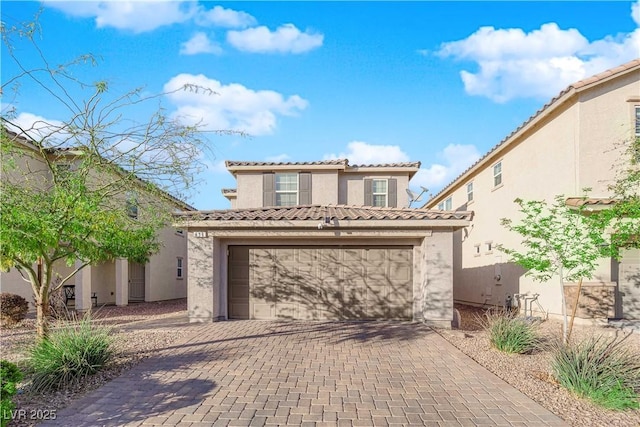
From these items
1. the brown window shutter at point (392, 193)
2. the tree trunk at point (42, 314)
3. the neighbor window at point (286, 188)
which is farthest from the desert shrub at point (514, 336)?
the neighbor window at point (286, 188)

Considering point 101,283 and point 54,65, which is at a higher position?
point 54,65

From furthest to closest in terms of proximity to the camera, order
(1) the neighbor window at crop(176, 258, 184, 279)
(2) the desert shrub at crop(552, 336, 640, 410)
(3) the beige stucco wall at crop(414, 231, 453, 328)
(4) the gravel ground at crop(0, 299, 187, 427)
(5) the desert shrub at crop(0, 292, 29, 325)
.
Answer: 1. (1) the neighbor window at crop(176, 258, 184, 279)
2. (3) the beige stucco wall at crop(414, 231, 453, 328)
3. (5) the desert shrub at crop(0, 292, 29, 325)
4. (4) the gravel ground at crop(0, 299, 187, 427)
5. (2) the desert shrub at crop(552, 336, 640, 410)

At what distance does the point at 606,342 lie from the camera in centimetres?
586

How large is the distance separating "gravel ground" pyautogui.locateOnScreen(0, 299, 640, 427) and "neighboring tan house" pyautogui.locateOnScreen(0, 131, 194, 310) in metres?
2.59

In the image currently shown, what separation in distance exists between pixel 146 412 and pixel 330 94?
973 cm

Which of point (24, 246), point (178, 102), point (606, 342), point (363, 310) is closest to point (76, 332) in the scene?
point (24, 246)

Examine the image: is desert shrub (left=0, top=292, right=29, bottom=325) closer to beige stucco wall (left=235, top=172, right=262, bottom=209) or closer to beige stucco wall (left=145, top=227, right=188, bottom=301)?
beige stucco wall (left=145, top=227, right=188, bottom=301)

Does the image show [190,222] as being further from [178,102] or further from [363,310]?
[363,310]

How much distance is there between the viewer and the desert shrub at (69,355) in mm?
5609

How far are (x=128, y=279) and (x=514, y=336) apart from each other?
1711 cm

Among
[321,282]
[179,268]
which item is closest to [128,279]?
[179,268]

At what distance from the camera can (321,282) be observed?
1156cm

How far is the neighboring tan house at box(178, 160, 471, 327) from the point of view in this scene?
10.7 meters

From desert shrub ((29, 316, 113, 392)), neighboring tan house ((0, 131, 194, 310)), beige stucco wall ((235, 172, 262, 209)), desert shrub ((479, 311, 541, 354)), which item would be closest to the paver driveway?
desert shrub ((29, 316, 113, 392))
